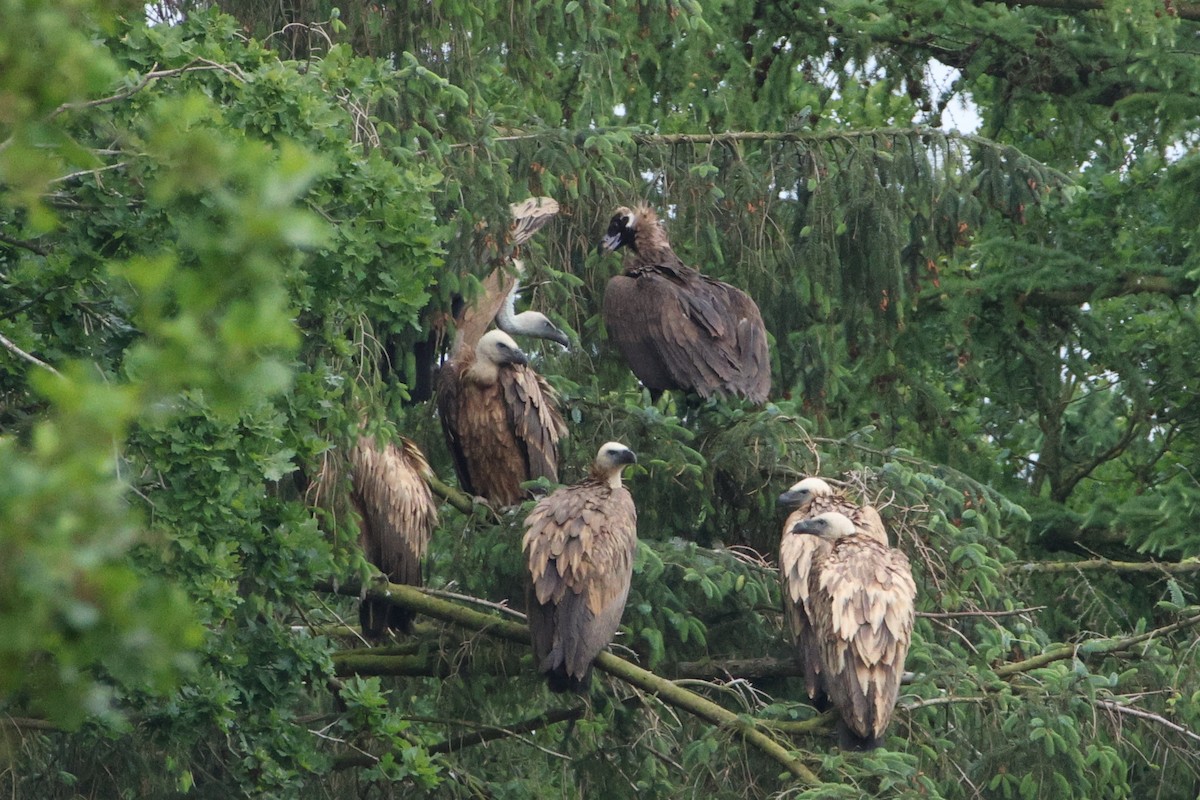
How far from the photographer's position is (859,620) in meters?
6.13

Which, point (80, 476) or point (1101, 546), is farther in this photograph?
point (1101, 546)

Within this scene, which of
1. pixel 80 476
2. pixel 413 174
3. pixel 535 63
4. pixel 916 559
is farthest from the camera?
pixel 535 63

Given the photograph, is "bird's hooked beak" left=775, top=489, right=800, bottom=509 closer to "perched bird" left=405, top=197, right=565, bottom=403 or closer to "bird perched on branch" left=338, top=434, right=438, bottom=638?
"perched bird" left=405, top=197, right=565, bottom=403

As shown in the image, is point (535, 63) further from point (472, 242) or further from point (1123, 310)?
point (1123, 310)

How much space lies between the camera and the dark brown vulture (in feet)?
23.7

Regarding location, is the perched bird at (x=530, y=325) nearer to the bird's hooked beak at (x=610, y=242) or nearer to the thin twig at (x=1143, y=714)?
the bird's hooked beak at (x=610, y=242)

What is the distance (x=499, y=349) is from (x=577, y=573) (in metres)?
1.84

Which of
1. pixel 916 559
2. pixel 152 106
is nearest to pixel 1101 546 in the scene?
pixel 916 559

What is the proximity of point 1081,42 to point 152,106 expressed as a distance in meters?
6.96

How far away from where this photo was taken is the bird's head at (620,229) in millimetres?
8023

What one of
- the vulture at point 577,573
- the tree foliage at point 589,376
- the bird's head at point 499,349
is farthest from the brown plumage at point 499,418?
the vulture at point 577,573

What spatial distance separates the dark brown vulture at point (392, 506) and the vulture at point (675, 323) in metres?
1.31

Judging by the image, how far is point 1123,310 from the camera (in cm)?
1026

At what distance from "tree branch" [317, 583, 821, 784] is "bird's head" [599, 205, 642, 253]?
2209 mm
